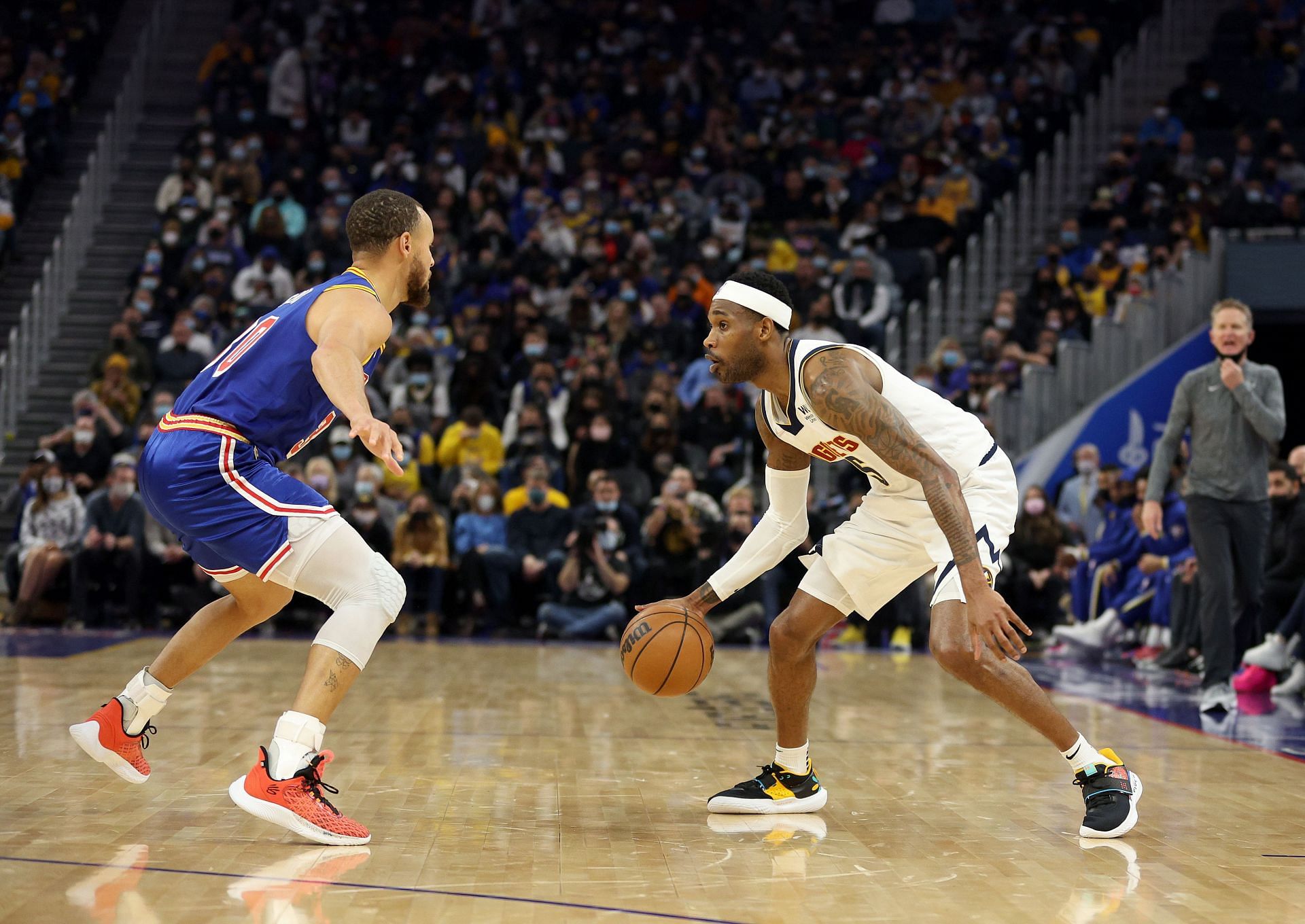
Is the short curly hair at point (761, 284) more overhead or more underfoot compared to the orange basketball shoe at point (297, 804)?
more overhead

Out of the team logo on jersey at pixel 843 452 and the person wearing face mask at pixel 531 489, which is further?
the person wearing face mask at pixel 531 489

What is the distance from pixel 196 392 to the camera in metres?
4.25

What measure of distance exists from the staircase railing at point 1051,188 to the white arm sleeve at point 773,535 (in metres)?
9.30

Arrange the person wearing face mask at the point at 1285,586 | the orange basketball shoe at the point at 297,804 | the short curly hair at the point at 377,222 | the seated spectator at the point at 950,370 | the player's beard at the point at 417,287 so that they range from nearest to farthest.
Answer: the orange basketball shoe at the point at 297,804 → the short curly hair at the point at 377,222 → the player's beard at the point at 417,287 → the person wearing face mask at the point at 1285,586 → the seated spectator at the point at 950,370

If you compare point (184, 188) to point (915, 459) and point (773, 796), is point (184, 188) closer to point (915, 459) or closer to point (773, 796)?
point (773, 796)

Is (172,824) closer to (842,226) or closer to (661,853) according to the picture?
(661,853)

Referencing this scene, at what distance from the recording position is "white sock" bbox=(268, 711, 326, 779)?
396 centimetres

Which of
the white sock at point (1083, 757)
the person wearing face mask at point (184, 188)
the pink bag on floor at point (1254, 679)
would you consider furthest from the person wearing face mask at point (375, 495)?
the white sock at point (1083, 757)

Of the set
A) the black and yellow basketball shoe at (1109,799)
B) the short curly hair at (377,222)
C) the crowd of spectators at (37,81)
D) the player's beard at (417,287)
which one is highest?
the crowd of spectators at (37,81)

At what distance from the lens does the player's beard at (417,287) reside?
4.45m

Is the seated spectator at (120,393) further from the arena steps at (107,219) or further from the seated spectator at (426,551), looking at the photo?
the seated spectator at (426,551)

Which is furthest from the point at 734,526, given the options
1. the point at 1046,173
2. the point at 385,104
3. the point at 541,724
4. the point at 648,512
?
the point at 385,104

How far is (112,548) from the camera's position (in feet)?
39.3

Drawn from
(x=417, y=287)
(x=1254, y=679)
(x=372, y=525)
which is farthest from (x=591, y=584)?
(x=417, y=287)
